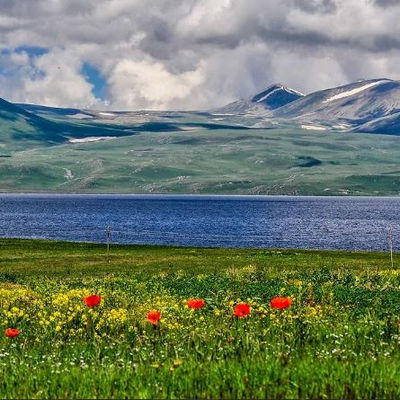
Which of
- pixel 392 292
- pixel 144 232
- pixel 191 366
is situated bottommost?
pixel 144 232

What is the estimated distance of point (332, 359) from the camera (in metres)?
13.7

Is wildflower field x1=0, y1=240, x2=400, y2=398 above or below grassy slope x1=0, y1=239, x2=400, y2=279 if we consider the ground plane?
above

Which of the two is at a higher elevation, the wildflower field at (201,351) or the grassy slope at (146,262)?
the wildflower field at (201,351)

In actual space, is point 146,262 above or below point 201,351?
below

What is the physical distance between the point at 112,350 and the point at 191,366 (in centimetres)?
455

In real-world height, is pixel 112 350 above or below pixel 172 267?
above

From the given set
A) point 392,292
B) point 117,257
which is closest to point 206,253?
point 117,257

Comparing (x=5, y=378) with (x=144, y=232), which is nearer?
(x=5, y=378)

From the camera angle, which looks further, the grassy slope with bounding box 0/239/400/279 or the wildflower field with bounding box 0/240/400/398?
the grassy slope with bounding box 0/239/400/279

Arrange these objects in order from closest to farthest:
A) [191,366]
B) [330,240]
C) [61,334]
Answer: [191,366]
[61,334]
[330,240]

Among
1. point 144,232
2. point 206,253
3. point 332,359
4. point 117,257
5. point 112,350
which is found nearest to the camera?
point 332,359

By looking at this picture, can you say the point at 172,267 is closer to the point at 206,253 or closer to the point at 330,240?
the point at 206,253

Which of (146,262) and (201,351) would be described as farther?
(146,262)

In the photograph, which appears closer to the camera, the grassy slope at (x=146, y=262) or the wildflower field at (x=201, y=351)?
the wildflower field at (x=201, y=351)
